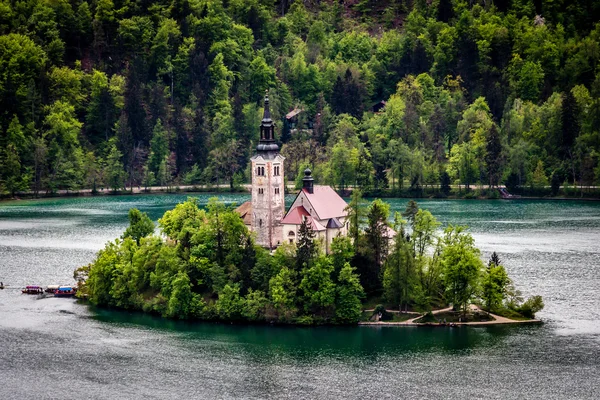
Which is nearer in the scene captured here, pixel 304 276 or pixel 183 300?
pixel 304 276

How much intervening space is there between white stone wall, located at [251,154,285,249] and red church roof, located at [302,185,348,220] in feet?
8.65

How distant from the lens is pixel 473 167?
178 m

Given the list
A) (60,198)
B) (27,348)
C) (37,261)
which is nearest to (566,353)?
(27,348)

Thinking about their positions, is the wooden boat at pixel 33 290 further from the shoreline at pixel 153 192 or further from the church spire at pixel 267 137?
the shoreline at pixel 153 192

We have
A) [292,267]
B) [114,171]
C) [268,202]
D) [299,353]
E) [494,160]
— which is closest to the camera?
[299,353]

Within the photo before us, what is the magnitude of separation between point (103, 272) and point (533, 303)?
3454cm

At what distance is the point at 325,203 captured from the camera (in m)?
107

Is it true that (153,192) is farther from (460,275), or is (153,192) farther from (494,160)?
(460,275)

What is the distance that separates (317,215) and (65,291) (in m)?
22.7

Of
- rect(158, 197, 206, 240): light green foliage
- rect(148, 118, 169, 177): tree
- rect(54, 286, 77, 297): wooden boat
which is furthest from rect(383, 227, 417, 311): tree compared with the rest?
rect(148, 118, 169, 177): tree

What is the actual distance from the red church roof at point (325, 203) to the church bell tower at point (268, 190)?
8.70 ft

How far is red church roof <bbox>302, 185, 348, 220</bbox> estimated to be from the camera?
4149 inches

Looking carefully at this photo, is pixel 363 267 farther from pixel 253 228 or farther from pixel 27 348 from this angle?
pixel 27 348

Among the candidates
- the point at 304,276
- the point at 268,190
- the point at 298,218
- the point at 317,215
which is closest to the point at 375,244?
the point at 317,215
